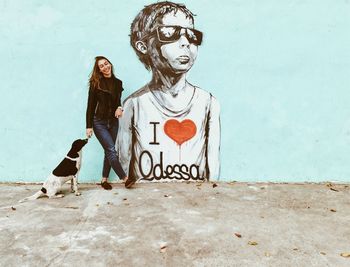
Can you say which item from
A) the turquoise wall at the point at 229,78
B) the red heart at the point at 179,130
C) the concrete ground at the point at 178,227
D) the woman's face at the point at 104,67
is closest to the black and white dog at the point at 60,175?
the concrete ground at the point at 178,227

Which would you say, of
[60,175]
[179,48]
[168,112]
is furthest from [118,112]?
[179,48]

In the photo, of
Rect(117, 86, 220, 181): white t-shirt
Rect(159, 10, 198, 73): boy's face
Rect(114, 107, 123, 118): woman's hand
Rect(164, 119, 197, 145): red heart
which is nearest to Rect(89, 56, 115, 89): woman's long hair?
Rect(114, 107, 123, 118): woman's hand

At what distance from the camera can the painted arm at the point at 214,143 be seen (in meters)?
5.86

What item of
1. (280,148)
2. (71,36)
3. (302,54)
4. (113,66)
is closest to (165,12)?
(113,66)

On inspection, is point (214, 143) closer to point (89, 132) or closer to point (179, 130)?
point (179, 130)

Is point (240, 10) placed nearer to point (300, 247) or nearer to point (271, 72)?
point (271, 72)

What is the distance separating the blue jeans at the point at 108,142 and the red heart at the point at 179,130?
86cm

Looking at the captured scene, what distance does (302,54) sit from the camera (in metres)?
5.85

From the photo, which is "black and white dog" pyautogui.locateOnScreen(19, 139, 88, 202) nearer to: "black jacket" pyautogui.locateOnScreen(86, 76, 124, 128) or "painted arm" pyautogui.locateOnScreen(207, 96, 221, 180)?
"black jacket" pyautogui.locateOnScreen(86, 76, 124, 128)

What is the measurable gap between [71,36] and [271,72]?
3311mm

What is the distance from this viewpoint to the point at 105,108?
541 cm

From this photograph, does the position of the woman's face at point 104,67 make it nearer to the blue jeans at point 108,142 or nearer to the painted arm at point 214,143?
the blue jeans at point 108,142

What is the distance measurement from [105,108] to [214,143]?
1.86 meters

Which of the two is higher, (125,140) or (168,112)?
(168,112)
